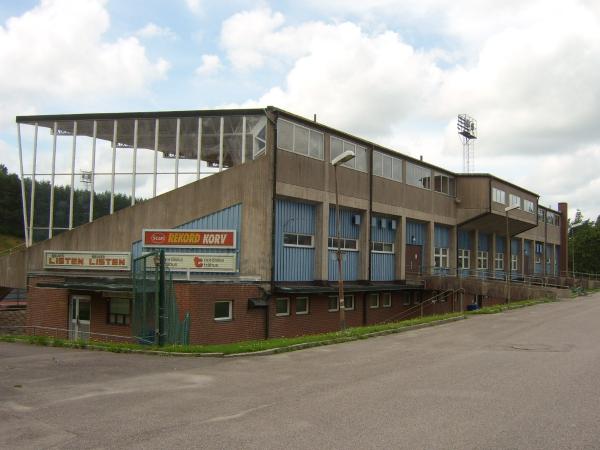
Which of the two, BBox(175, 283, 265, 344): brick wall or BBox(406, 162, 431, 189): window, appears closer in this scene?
BBox(175, 283, 265, 344): brick wall

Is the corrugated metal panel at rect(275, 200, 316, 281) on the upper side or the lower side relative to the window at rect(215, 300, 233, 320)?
upper

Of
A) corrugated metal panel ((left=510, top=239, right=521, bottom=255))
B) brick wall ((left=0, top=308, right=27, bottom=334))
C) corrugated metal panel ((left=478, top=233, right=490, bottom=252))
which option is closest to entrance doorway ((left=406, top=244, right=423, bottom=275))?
corrugated metal panel ((left=478, top=233, right=490, bottom=252))

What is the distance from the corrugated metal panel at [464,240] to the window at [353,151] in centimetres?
1373

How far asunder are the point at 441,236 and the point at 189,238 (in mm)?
19641

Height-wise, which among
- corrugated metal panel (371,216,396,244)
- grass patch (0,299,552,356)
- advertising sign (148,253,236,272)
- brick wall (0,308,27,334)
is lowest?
brick wall (0,308,27,334)

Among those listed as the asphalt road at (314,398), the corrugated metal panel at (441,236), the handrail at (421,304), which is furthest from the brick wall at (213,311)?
the corrugated metal panel at (441,236)

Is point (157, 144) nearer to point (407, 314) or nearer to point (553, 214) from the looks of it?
point (407, 314)

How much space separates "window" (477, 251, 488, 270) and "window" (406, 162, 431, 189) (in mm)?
10803

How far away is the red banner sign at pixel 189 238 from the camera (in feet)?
74.9

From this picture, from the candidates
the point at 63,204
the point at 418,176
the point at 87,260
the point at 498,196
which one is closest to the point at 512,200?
the point at 498,196

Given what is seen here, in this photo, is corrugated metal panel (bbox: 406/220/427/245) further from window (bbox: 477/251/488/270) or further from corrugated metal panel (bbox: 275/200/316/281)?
window (bbox: 477/251/488/270)

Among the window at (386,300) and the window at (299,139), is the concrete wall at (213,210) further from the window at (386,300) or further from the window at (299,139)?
the window at (386,300)

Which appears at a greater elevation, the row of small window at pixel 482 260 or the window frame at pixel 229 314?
the row of small window at pixel 482 260

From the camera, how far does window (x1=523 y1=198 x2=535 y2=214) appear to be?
4626cm
